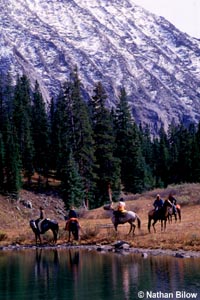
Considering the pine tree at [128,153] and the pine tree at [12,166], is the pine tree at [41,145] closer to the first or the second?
the pine tree at [12,166]

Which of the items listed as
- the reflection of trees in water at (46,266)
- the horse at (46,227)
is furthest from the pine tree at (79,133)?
the reflection of trees in water at (46,266)

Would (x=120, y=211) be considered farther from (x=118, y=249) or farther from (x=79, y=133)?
(x=79, y=133)

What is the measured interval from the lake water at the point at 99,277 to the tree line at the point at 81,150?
1674 inches

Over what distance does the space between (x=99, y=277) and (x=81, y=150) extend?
4868 cm

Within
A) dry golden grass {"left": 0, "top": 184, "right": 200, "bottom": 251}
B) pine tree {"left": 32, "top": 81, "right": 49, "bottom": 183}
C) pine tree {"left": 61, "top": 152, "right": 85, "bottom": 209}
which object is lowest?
dry golden grass {"left": 0, "top": 184, "right": 200, "bottom": 251}

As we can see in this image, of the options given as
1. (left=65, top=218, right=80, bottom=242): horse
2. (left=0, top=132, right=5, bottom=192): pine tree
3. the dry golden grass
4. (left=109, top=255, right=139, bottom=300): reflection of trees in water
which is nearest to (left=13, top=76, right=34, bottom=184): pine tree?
(left=0, top=132, right=5, bottom=192): pine tree

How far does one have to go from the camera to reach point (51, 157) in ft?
326

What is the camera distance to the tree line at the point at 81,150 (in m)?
72.9

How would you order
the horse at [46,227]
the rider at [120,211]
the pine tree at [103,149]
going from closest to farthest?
the rider at [120,211] < the horse at [46,227] < the pine tree at [103,149]

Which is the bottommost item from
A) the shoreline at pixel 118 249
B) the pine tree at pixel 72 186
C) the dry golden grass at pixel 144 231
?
the shoreline at pixel 118 249

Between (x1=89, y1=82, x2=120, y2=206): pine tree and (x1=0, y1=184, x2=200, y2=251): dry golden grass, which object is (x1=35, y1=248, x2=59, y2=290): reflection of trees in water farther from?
(x1=89, y1=82, x2=120, y2=206): pine tree

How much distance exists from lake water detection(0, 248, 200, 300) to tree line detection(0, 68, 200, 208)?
42511 mm

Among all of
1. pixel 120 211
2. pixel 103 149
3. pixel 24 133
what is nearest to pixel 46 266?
pixel 120 211

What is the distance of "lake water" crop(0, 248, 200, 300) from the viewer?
19.4m
